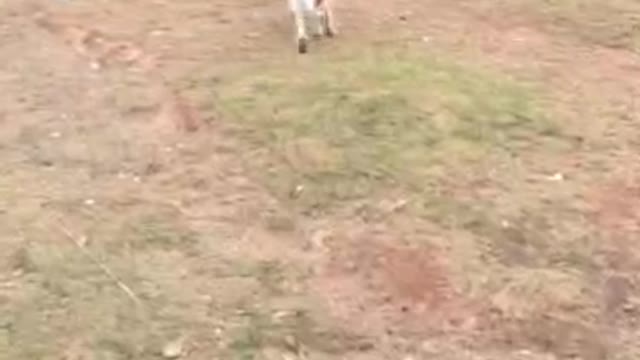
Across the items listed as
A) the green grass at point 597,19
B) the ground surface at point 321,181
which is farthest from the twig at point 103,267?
the green grass at point 597,19

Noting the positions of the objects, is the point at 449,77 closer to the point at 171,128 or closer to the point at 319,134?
the point at 319,134

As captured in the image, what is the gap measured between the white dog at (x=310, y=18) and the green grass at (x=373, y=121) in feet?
0.54

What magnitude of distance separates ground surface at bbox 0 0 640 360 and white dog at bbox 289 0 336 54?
0.27 ft

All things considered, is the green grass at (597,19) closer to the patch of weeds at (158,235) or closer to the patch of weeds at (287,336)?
the patch of weeds at (158,235)

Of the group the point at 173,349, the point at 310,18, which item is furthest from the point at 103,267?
the point at 310,18

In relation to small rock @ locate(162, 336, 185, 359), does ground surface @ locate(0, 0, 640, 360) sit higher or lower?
lower

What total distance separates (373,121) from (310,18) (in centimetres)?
85

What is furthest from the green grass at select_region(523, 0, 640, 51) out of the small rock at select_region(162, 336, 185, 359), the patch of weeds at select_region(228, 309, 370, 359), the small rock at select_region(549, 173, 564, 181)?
the small rock at select_region(162, 336, 185, 359)

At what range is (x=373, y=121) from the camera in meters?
5.24

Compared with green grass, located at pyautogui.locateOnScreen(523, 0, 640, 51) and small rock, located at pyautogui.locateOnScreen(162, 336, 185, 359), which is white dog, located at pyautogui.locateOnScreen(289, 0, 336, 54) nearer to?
green grass, located at pyautogui.locateOnScreen(523, 0, 640, 51)

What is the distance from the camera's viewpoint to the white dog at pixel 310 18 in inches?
229

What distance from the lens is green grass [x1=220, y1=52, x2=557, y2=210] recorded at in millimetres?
4906

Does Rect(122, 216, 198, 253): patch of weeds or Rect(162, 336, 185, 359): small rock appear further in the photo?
Rect(122, 216, 198, 253): patch of weeds

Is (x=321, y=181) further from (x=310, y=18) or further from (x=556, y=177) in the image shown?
(x=310, y=18)
